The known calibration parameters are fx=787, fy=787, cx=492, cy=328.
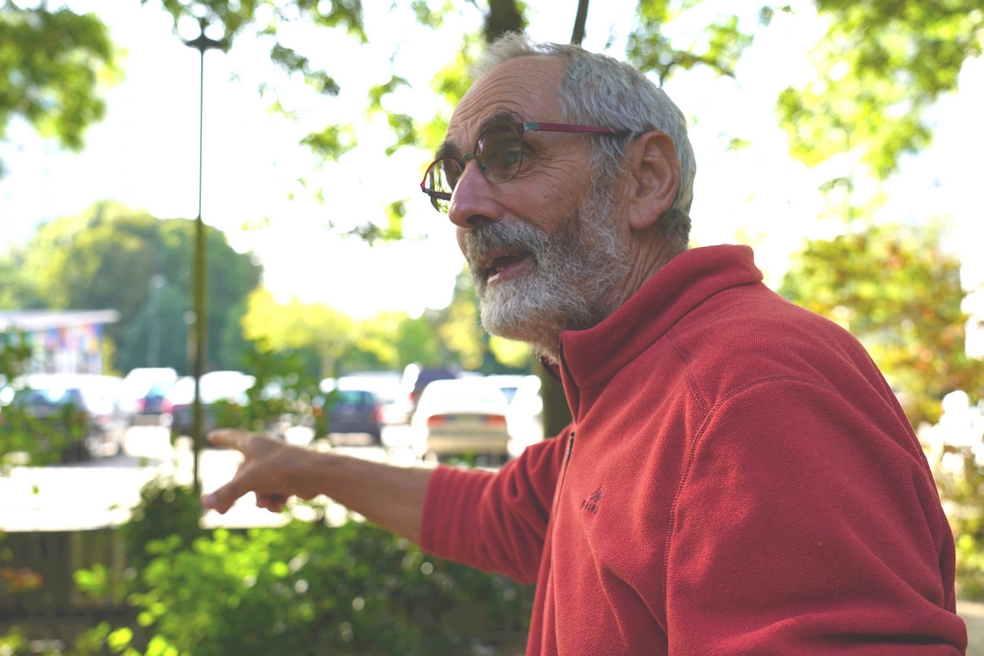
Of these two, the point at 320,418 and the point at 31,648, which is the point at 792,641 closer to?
the point at 320,418

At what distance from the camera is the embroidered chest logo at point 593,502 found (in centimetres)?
118

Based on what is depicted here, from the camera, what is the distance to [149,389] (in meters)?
28.5

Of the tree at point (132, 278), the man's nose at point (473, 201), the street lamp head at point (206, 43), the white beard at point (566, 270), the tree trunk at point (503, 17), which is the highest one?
the tree at point (132, 278)

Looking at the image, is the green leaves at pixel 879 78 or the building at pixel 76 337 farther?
the building at pixel 76 337

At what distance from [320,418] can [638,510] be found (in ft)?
10.6

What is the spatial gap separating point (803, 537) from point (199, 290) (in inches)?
239

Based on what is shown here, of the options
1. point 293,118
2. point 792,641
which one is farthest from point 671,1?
point 792,641

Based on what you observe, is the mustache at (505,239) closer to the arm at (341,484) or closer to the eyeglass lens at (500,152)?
the eyeglass lens at (500,152)

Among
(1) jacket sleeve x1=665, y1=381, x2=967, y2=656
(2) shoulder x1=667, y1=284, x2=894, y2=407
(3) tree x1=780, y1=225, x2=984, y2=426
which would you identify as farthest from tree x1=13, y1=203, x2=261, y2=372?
(1) jacket sleeve x1=665, y1=381, x2=967, y2=656

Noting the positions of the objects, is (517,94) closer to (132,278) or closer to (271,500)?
(271,500)

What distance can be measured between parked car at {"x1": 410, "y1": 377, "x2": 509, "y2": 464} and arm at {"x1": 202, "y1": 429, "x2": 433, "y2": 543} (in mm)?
11597

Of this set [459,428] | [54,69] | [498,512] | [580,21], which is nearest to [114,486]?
[459,428]

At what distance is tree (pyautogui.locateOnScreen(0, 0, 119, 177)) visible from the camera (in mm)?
6258

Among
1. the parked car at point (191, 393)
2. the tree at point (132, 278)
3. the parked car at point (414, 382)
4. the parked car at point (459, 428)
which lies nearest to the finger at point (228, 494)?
the parked car at point (191, 393)
